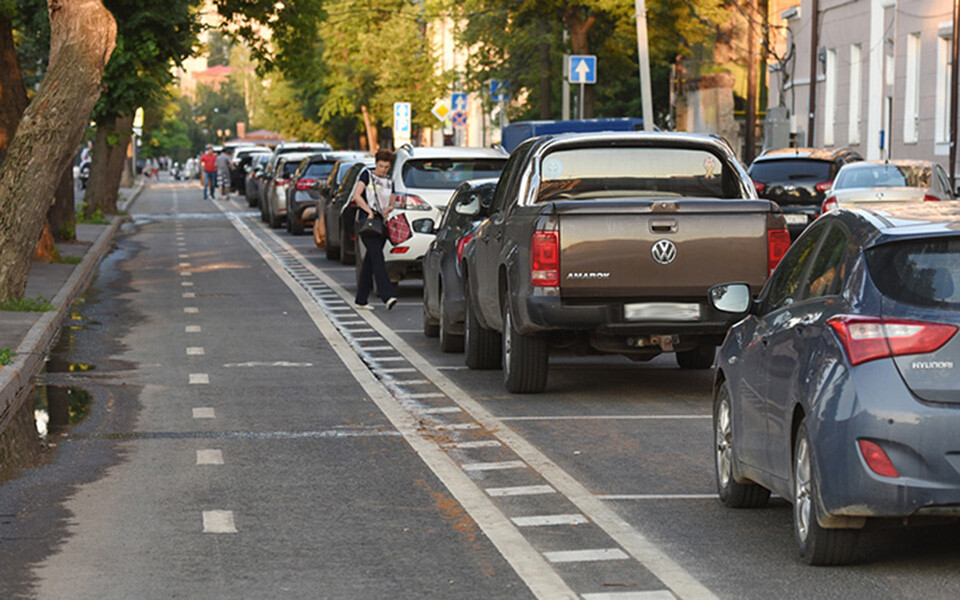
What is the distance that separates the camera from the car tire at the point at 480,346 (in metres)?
15.4

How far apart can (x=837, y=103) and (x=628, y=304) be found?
129 feet

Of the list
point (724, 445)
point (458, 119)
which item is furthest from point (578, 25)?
point (724, 445)

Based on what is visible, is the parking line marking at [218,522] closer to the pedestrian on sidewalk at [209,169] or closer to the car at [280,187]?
the car at [280,187]

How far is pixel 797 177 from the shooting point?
31.8m

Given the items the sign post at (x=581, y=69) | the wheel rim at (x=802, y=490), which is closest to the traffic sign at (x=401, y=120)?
the sign post at (x=581, y=69)

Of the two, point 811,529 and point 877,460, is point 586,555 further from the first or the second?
point 877,460

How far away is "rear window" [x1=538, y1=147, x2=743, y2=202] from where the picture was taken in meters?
14.1

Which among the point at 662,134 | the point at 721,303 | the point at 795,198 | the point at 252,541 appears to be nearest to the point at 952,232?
the point at 721,303

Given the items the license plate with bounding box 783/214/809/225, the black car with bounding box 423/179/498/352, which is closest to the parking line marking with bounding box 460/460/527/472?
the black car with bounding box 423/179/498/352

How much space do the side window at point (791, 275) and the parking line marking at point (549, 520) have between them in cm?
128

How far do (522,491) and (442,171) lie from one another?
14.4m

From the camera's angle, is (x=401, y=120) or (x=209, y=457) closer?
(x=209, y=457)

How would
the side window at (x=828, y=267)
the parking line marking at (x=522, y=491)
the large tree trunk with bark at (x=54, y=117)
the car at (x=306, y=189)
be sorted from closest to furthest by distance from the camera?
1. the side window at (x=828, y=267)
2. the parking line marking at (x=522, y=491)
3. the large tree trunk with bark at (x=54, y=117)
4. the car at (x=306, y=189)

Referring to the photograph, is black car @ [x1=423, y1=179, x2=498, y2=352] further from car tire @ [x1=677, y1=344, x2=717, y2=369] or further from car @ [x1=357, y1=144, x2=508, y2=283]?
car @ [x1=357, y1=144, x2=508, y2=283]
